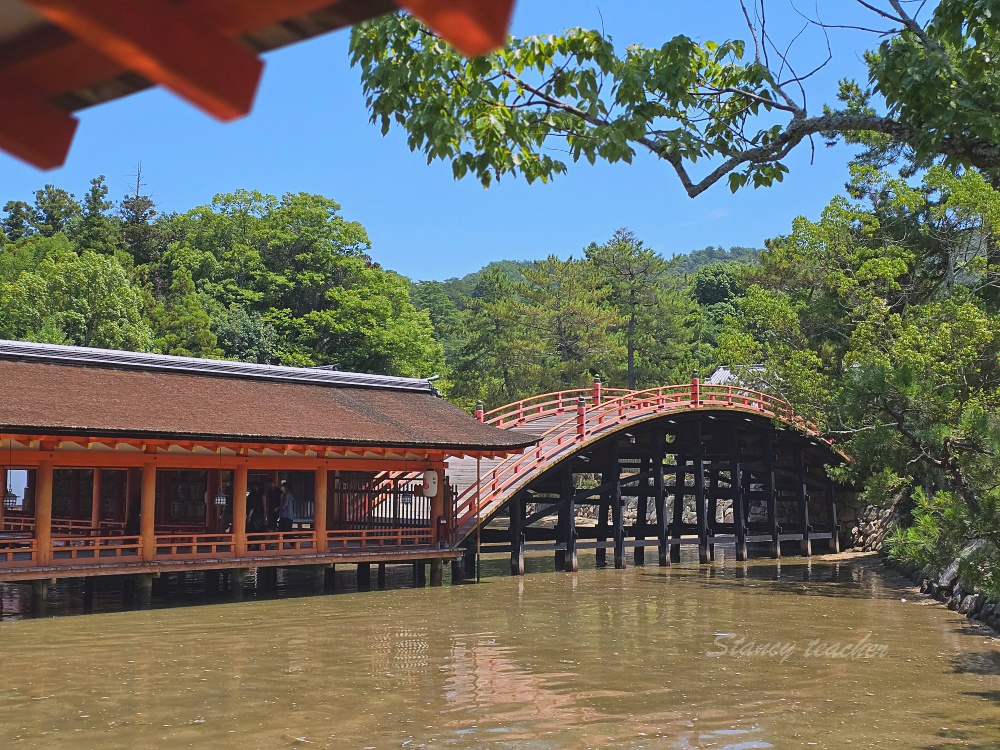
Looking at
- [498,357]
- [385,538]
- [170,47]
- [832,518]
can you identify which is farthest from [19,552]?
[498,357]

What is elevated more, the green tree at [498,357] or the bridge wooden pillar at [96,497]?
the green tree at [498,357]

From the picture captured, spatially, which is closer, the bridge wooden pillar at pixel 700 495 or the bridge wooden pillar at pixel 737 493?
the bridge wooden pillar at pixel 700 495

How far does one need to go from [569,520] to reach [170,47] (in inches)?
954

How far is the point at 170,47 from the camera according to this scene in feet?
7.58

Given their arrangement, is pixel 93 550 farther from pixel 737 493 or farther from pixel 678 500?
pixel 737 493

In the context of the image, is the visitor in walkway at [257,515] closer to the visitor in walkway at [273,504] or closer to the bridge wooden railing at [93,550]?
the visitor in walkway at [273,504]

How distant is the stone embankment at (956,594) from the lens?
680 inches

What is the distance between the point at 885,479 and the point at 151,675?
9255 millimetres

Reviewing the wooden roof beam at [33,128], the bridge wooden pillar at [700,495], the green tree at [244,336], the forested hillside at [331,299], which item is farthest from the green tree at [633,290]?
the wooden roof beam at [33,128]

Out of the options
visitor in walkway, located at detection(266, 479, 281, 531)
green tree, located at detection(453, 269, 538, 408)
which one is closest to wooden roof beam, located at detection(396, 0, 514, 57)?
visitor in walkway, located at detection(266, 479, 281, 531)

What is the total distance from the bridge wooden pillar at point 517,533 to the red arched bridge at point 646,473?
29mm

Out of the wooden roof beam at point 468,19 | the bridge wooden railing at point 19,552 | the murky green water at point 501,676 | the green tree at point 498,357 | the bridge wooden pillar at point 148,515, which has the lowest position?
the murky green water at point 501,676

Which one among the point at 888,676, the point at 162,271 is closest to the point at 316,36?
the point at 888,676

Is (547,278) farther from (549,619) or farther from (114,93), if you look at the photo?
(114,93)
